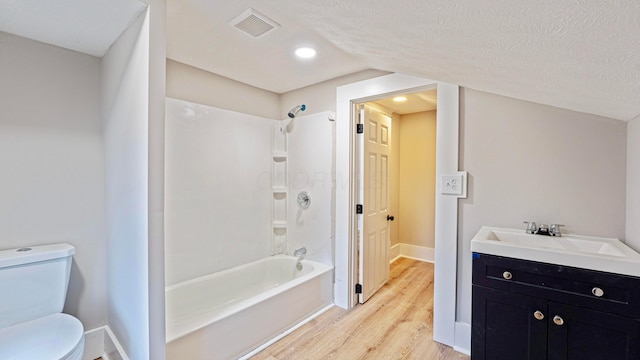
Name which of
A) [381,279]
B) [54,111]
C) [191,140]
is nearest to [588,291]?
[381,279]

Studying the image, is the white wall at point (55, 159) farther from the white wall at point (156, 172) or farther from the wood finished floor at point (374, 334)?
the wood finished floor at point (374, 334)

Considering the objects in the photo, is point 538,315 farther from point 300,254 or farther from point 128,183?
point 128,183

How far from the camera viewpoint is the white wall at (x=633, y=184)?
53.4 inches

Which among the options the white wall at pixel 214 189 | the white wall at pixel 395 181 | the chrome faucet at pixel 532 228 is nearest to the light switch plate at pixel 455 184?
the chrome faucet at pixel 532 228

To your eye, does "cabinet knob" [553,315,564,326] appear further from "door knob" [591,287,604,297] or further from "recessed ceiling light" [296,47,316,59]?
"recessed ceiling light" [296,47,316,59]

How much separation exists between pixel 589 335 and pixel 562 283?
0.75ft

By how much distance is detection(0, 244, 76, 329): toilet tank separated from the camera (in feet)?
4.89

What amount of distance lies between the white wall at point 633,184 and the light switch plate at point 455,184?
0.78 m

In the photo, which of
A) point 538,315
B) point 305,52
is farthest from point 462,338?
point 305,52

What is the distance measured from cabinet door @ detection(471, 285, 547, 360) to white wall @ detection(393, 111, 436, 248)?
2.60 metres

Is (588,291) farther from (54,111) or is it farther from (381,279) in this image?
(54,111)

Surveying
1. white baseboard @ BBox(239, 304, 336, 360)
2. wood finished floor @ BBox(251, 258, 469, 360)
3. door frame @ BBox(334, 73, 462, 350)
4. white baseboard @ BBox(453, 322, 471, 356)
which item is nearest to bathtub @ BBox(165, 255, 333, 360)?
white baseboard @ BBox(239, 304, 336, 360)

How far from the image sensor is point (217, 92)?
8.55 ft

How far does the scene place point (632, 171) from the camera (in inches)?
56.3
